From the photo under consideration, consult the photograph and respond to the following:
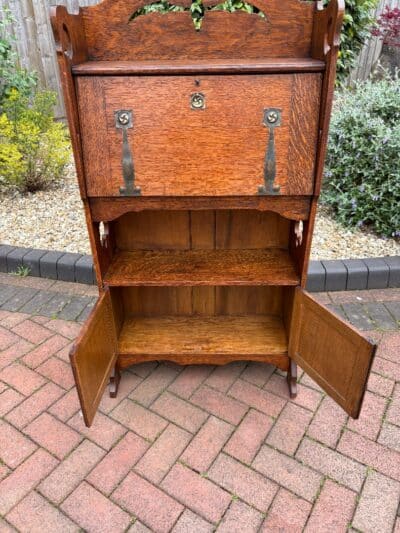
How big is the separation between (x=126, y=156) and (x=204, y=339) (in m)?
1.13

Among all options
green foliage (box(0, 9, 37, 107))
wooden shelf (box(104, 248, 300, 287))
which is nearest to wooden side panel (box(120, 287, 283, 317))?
wooden shelf (box(104, 248, 300, 287))

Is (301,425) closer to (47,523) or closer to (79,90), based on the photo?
(47,523)

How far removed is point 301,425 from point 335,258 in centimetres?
152

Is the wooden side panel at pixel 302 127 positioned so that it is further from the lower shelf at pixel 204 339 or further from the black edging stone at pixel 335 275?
the black edging stone at pixel 335 275

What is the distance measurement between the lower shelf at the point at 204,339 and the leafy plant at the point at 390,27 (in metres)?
5.46

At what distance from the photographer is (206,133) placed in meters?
1.59

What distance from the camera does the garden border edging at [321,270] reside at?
9.80ft

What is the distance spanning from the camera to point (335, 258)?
3.21m

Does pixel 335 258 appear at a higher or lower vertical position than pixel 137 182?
lower

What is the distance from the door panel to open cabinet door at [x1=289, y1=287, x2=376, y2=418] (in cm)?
57

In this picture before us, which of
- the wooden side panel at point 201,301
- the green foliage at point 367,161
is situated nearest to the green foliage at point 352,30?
the green foliage at point 367,161

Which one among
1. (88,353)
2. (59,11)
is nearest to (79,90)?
(59,11)

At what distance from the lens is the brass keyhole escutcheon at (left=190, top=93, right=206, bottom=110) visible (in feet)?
5.05

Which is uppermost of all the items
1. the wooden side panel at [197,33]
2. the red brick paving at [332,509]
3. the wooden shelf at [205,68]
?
the wooden side panel at [197,33]
